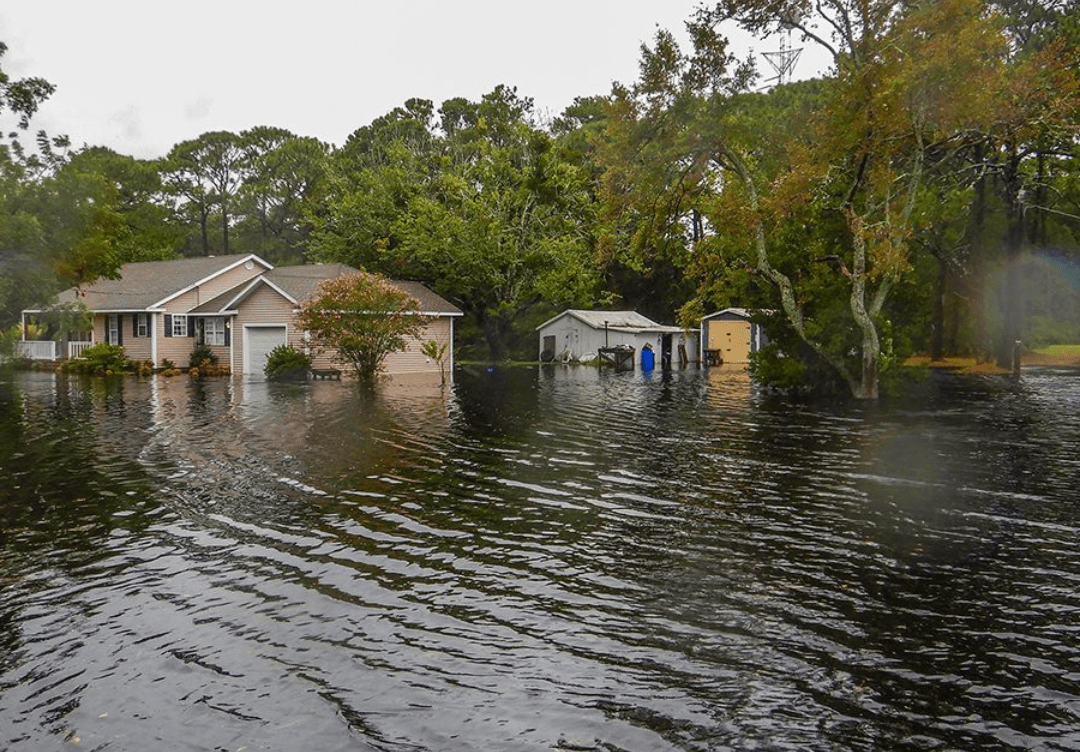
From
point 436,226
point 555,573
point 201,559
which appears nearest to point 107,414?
point 201,559

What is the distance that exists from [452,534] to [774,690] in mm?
5018

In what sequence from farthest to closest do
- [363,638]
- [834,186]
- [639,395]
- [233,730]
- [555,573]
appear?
[639,395]
[834,186]
[555,573]
[363,638]
[233,730]

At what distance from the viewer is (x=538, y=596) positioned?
307 inches

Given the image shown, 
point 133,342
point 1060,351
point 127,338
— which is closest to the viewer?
point 133,342

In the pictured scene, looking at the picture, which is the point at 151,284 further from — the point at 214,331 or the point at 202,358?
the point at 202,358

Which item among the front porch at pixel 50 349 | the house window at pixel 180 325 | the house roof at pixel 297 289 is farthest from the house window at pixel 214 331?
the front porch at pixel 50 349

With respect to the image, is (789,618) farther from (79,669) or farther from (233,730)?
(79,669)

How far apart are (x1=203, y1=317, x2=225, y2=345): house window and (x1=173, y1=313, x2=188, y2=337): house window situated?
1.00 meters

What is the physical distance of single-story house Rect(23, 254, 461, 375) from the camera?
43094 millimetres

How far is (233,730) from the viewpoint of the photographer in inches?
205

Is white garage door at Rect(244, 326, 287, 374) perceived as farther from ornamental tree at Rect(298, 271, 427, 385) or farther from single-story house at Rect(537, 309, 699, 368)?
single-story house at Rect(537, 309, 699, 368)

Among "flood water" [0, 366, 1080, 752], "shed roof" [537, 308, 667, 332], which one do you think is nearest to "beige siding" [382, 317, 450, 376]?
"shed roof" [537, 308, 667, 332]

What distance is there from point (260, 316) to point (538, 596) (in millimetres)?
38363

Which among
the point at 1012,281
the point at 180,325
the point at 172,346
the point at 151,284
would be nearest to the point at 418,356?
the point at 180,325
